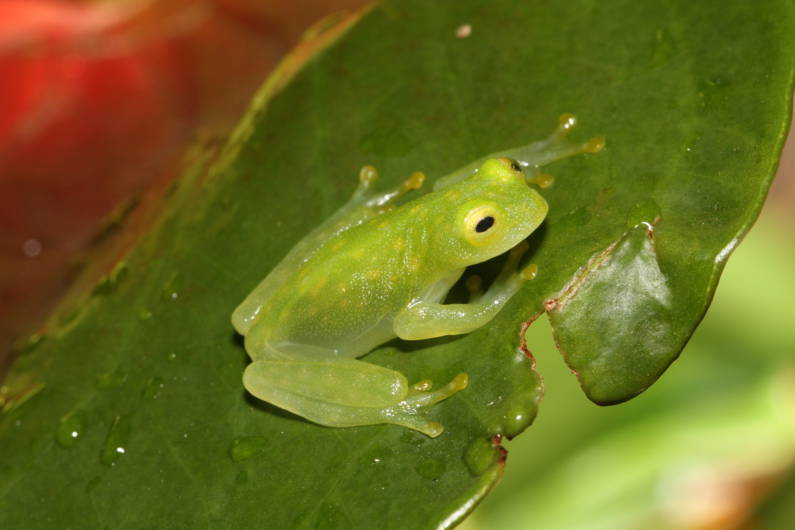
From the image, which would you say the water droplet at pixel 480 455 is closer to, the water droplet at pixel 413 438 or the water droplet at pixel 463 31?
the water droplet at pixel 413 438

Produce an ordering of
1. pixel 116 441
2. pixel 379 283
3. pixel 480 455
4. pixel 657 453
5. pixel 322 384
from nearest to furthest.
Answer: pixel 480 455
pixel 116 441
pixel 322 384
pixel 379 283
pixel 657 453

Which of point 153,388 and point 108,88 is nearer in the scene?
point 153,388

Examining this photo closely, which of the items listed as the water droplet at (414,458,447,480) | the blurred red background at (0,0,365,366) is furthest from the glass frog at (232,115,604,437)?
the blurred red background at (0,0,365,366)

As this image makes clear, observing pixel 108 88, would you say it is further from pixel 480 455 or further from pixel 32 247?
pixel 480 455

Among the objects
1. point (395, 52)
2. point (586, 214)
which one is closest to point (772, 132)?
point (586, 214)

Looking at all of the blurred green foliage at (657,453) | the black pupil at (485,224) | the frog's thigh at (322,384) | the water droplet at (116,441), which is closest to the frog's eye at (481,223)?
the black pupil at (485,224)

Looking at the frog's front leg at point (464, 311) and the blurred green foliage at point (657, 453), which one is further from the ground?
the frog's front leg at point (464, 311)

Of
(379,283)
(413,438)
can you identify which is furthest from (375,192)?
(413,438)

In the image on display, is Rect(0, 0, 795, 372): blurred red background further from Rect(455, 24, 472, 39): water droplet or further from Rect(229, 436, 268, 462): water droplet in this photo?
Rect(229, 436, 268, 462): water droplet
